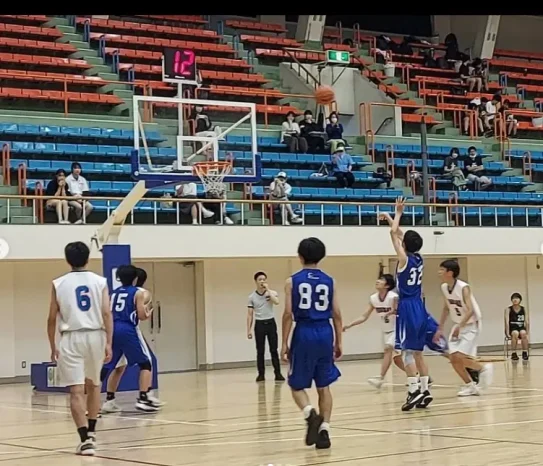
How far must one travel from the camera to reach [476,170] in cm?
2322

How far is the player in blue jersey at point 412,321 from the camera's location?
9.98 m

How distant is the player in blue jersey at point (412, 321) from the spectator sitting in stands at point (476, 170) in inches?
521

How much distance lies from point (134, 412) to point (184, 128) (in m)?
4.98

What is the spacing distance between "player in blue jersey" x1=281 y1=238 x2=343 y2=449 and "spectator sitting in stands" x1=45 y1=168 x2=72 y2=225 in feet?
30.6

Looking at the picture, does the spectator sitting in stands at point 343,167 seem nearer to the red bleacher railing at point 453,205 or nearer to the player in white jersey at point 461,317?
the red bleacher railing at point 453,205

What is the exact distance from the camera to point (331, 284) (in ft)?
24.1

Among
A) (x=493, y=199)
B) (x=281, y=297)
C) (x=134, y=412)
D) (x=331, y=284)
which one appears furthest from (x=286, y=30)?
(x=331, y=284)

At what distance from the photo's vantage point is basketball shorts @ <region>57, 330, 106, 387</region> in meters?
7.11

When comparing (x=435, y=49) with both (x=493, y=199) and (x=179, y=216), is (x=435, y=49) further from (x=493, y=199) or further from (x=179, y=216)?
(x=179, y=216)

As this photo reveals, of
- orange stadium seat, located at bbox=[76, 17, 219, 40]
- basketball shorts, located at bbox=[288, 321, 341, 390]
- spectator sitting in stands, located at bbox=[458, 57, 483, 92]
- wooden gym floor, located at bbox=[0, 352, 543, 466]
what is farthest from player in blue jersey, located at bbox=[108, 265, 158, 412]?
spectator sitting in stands, located at bbox=[458, 57, 483, 92]

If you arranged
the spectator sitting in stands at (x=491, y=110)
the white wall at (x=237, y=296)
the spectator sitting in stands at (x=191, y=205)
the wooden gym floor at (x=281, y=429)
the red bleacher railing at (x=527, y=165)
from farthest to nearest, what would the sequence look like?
1. the spectator sitting in stands at (x=491, y=110)
2. the red bleacher railing at (x=527, y=165)
3. the spectator sitting in stands at (x=191, y=205)
4. the white wall at (x=237, y=296)
5. the wooden gym floor at (x=281, y=429)

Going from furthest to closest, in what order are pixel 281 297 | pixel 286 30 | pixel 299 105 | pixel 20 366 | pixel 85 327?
pixel 286 30
pixel 299 105
pixel 281 297
pixel 20 366
pixel 85 327

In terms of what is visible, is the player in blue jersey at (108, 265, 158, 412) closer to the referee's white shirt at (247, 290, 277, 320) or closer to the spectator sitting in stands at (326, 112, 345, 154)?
the referee's white shirt at (247, 290, 277, 320)

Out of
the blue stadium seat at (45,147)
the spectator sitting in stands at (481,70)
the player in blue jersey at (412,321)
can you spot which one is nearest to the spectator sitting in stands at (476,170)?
the spectator sitting in stands at (481,70)
